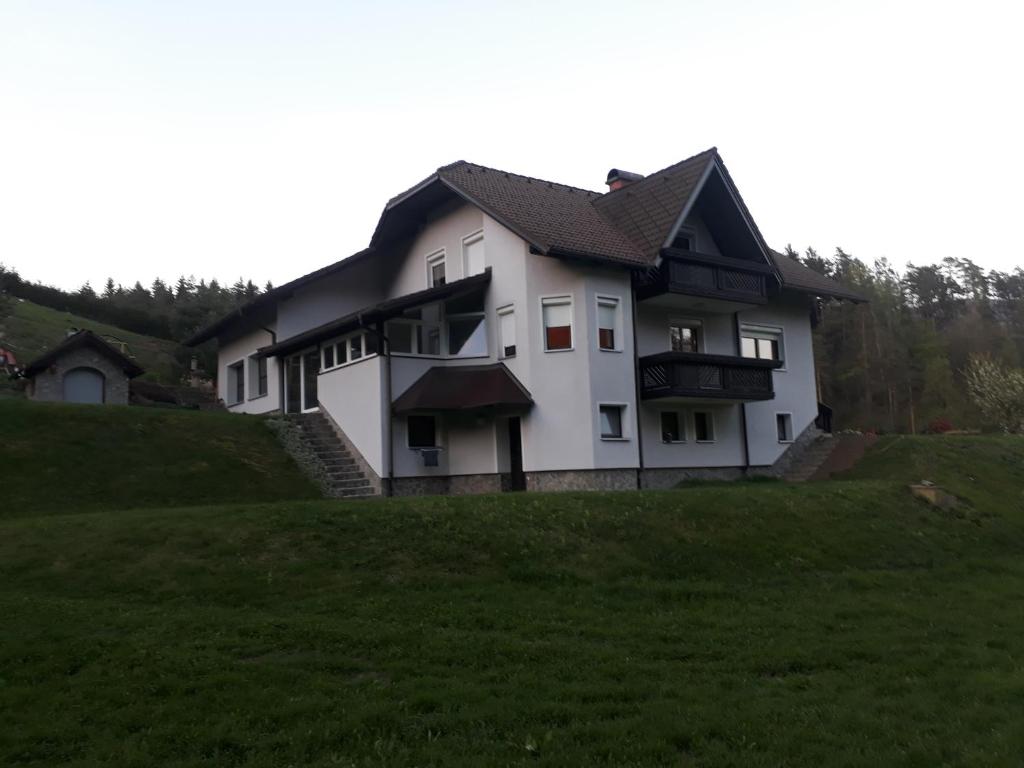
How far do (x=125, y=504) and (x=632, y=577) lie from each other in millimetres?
12397

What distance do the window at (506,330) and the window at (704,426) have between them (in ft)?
22.0

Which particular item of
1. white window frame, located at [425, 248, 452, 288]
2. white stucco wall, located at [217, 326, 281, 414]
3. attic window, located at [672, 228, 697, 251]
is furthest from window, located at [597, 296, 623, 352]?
white stucco wall, located at [217, 326, 281, 414]

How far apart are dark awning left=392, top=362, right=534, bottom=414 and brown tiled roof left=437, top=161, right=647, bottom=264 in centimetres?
404

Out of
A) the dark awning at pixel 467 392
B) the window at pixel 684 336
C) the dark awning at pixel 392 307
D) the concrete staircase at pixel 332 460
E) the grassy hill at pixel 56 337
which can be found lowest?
the concrete staircase at pixel 332 460

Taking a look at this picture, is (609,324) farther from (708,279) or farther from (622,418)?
(708,279)

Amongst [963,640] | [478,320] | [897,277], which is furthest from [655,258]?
[897,277]

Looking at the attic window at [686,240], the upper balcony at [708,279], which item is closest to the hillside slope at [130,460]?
the upper balcony at [708,279]

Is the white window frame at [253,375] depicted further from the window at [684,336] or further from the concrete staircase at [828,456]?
the concrete staircase at [828,456]

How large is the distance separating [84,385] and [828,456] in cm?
2824

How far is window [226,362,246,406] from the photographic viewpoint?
1364 inches

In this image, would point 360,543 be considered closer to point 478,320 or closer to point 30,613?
point 30,613

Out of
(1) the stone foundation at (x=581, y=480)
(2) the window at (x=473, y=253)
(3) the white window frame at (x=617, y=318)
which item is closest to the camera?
(1) the stone foundation at (x=581, y=480)

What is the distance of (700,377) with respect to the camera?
2467 cm

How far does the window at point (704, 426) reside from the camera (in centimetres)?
2684
